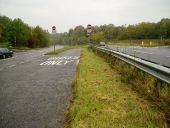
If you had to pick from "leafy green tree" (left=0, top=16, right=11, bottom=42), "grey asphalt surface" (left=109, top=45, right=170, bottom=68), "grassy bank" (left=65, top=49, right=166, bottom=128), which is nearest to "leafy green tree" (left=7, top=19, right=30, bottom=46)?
"leafy green tree" (left=0, top=16, right=11, bottom=42)

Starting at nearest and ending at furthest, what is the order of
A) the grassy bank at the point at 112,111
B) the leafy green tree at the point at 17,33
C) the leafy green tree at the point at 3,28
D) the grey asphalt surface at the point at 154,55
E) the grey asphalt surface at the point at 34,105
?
the grassy bank at the point at 112,111
the grey asphalt surface at the point at 34,105
the grey asphalt surface at the point at 154,55
the leafy green tree at the point at 3,28
the leafy green tree at the point at 17,33

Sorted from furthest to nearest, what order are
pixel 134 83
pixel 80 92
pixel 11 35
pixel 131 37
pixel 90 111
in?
1. pixel 131 37
2. pixel 11 35
3. pixel 134 83
4. pixel 80 92
5. pixel 90 111

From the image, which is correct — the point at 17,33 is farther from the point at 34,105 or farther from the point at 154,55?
the point at 34,105

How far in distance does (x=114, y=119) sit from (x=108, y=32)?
185m

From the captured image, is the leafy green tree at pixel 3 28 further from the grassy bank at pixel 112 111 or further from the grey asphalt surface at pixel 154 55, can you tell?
the grassy bank at pixel 112 111

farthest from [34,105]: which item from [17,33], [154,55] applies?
[17,33]

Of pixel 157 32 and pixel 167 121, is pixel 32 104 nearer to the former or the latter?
pixel 167 121

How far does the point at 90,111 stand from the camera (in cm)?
561

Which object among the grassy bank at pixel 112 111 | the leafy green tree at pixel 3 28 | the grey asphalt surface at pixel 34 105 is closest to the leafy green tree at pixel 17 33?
the leafy green tree at pixel 3 28

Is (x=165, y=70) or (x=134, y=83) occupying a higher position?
(x=165, y=70)

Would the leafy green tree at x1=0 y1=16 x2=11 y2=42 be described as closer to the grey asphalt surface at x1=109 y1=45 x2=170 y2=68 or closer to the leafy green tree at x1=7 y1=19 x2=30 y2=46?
the leafy green tree at x1=7 y1=19 x2=30 y2=46

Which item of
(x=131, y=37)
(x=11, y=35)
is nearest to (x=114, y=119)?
(x=11, y=35)

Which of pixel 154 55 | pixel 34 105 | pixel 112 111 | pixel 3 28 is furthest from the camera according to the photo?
pixel 3 28

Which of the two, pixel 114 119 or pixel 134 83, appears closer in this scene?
pixel 114 119
